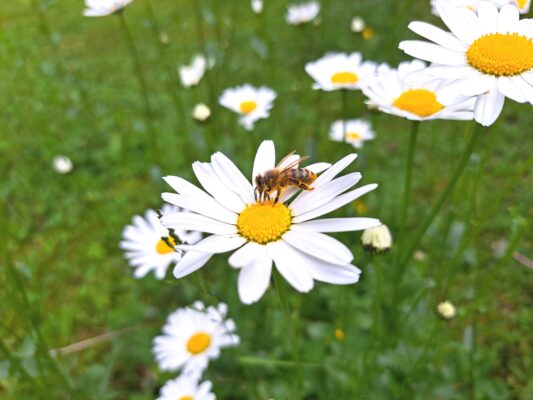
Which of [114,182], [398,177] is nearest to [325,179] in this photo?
[398,177]

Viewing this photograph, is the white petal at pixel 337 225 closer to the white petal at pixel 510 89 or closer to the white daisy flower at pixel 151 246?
the white petal at pixel 510 89

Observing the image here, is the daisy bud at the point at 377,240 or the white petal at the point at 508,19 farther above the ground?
the white petal at the point at 508,19

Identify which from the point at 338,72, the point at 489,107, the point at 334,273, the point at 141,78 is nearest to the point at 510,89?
the point at 489,107

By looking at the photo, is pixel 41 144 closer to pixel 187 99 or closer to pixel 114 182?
pixel 114 182

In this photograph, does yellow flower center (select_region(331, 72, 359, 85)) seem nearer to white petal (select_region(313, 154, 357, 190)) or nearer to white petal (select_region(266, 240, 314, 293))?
white petal (select_region(313, 154, 357, 190))

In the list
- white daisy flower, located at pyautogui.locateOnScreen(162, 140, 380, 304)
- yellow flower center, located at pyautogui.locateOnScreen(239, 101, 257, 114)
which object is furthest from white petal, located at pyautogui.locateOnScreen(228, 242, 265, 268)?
yellow flower center, located at pyautogui.locateOnScreen(239, 101, 257, 114)

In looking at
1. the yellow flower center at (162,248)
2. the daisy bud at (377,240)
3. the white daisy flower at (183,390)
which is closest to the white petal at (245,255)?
the daisy bud at (377,240)

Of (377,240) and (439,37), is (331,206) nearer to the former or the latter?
(377,240)

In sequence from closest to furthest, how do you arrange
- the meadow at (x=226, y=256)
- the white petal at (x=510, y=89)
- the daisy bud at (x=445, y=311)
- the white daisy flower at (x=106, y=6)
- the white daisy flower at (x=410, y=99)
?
the white petal at (x=510, y=89) → the white daisy flower at (x=410, y=99) → the daisy bud at (x=445, y=311) → the meadow at (x=226, y=256) → the white daisy flower at (x=106, y=6)
